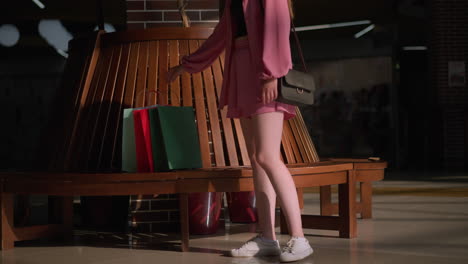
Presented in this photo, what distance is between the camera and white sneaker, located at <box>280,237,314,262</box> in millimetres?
3365

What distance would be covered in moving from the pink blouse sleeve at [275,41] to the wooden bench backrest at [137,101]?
49.1 inches

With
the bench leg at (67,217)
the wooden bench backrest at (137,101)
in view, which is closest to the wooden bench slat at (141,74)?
the wooden bench backrest at (137,101)

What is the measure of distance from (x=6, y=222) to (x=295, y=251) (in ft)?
6.12

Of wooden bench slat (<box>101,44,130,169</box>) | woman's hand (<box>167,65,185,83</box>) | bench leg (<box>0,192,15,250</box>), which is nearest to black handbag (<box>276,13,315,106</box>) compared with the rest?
woman's hand (<box>167,65,185,83</box>)

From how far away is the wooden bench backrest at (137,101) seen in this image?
4.52 metres

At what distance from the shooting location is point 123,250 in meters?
3.99

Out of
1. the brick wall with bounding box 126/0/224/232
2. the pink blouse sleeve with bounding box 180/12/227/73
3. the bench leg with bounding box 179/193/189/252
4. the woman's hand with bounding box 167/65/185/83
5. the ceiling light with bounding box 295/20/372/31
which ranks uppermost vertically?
the ceiling light with bounding box 295/20/372/31

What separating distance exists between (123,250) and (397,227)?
2020mm

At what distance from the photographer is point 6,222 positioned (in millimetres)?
4098

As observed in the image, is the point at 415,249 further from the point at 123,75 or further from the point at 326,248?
the point at 123,75

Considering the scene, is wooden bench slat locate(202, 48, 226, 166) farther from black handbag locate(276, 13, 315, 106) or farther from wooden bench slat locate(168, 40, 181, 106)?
black handbag locate(276, 13, 315, 106)

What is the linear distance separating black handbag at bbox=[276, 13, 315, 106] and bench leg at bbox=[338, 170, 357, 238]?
3.50ft

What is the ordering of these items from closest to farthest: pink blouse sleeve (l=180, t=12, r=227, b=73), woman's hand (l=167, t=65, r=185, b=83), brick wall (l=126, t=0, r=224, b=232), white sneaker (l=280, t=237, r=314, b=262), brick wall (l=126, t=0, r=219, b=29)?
white sneaker (l=280, t=237, r=314, b=262) < pink blouse sleeve (l=180, t=12, r=227, b=73) < woman's hand (l=167, t=65, r=185, b=83) < brick wall (l=126, t=0, r=224, b=232) < brick wall (l=126, t=0, r=219, b=29)

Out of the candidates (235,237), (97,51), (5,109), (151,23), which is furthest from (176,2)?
(5,109)
